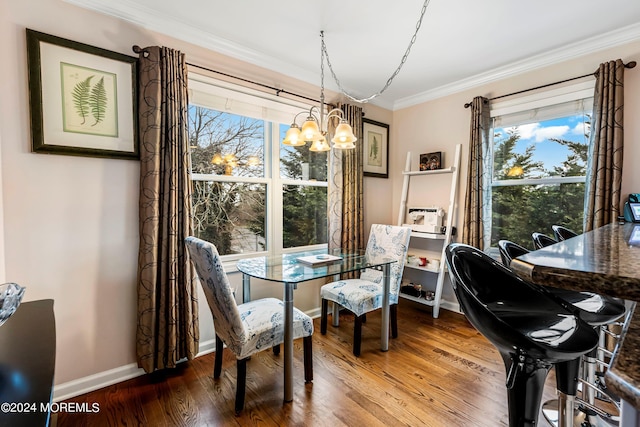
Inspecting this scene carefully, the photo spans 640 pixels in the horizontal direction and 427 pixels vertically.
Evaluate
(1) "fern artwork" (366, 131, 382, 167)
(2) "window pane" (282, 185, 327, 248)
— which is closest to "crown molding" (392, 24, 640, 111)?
(1) "fern artwork" (366, 131, 382, 167)

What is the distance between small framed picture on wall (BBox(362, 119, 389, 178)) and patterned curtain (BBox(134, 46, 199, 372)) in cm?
210

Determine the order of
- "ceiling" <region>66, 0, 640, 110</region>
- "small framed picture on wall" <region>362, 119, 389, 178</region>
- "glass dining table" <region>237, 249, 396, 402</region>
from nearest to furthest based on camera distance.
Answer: "glass dining table" <region>237, 249, 396, 402</region> → "ceiling" <region>66, 0, 640, 110</region> → "small framed picture on wall" <region>362, 119, 389, 178</region>

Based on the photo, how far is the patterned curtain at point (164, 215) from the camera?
Answer: 2004mm

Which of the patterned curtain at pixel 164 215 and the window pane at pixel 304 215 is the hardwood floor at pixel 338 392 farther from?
the window pane at pixel 304 215

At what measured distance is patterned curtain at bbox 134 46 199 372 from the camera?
2.00 m

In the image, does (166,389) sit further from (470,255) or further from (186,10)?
(186,10)

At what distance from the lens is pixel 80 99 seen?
1858 millimetres

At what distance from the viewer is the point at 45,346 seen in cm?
92

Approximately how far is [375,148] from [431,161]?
69 centimetres

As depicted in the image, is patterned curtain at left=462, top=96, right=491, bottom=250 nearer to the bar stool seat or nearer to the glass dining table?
the glass dining table

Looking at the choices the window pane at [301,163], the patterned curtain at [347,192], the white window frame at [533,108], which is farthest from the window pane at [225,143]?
the white window frame at [533,108]

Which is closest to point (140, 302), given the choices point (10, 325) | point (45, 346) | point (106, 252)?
point (106, 252)

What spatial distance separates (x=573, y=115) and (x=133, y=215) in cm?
366

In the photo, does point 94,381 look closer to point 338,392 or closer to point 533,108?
point 338,392
